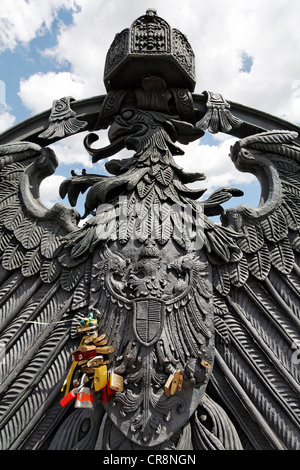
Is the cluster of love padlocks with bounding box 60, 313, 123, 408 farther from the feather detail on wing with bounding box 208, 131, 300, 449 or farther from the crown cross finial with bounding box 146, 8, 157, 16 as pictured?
the crown cross finial with bounding box 146, 8, 157, 16

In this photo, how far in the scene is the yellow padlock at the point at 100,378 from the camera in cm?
245

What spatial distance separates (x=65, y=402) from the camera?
2.42 m

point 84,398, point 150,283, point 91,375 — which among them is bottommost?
point 84,398

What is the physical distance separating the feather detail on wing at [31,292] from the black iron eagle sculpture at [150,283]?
1 centimetres

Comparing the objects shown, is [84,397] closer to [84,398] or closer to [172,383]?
[84,398]

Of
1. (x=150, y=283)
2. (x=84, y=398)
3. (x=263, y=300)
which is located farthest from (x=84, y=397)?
(x=263, y=300)

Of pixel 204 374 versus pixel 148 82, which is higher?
pixel 148 82

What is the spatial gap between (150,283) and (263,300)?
933mm

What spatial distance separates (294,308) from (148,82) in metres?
2.34

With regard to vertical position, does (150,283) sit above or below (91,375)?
above

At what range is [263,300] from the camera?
293 cm

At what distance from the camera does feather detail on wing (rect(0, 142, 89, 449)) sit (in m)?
2.70
